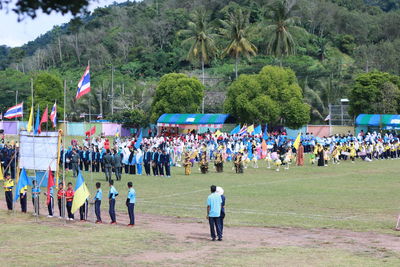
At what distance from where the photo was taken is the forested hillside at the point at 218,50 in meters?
84.3

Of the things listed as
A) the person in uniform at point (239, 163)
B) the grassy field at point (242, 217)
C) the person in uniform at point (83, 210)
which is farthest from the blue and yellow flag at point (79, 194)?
the person in uniform at point (239, 163)

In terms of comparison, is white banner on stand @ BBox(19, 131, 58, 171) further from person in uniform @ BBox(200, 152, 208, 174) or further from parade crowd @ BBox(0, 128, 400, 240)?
person in uniform @ BBox(200, 152, 208, 174)

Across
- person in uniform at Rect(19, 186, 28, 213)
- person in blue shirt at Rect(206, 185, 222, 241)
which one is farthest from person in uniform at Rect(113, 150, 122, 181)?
person in blue shirt at Rect(206, 185, 222, 241)

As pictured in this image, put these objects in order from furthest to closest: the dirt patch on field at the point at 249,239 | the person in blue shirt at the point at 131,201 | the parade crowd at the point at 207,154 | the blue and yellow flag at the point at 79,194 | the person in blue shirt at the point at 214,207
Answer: the parade crowd at the point at 207,154, the blue and yellow flag at the point at 79,194, the person in blue shirt at the point at 131,201, the person in blue shirt at the point at 214,207, the dirt patch on field at the point at 249,239

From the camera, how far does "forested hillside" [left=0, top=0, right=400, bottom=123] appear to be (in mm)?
84312

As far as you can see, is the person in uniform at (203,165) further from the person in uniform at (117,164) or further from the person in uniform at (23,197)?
the person in uniform at (23,197)

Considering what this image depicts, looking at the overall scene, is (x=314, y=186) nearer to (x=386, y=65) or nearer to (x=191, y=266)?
(x=191, y=266)

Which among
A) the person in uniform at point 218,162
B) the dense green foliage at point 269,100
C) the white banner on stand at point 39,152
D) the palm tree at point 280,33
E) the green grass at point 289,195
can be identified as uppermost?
the palm tree at point 280,33

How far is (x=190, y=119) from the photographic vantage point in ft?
242

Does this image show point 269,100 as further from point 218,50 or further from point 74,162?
point 218,50

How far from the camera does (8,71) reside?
398 feet

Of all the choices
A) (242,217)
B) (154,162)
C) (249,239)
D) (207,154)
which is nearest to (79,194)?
(242,217)

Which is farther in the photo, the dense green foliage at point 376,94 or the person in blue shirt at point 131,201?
the dense green foliage at point 376,94

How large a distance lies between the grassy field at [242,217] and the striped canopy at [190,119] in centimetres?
2801
